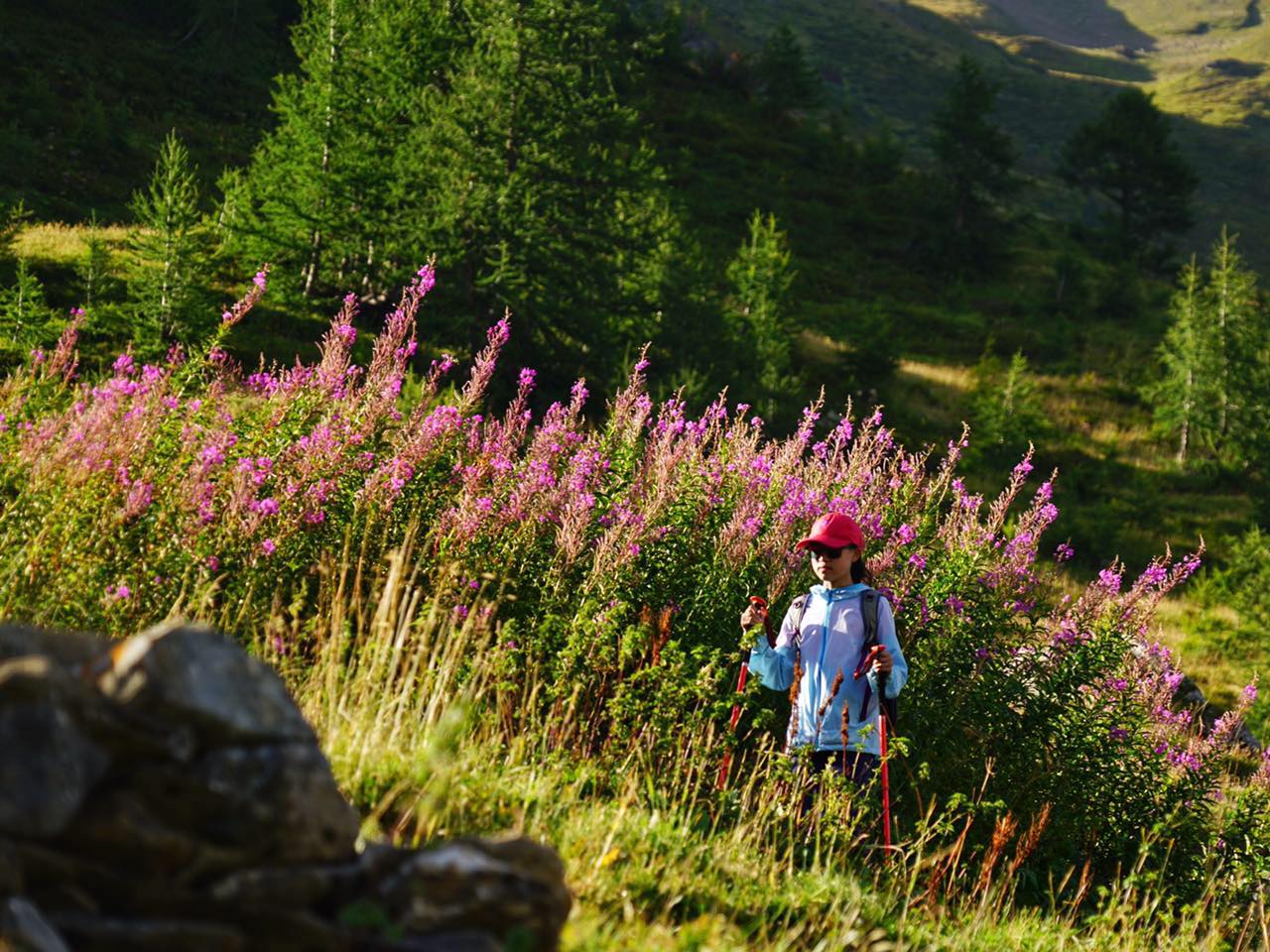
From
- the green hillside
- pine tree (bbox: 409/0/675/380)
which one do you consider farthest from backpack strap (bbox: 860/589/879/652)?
the green hillside

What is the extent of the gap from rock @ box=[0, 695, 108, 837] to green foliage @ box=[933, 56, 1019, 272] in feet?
144

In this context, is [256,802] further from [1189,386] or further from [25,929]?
[1189,386]

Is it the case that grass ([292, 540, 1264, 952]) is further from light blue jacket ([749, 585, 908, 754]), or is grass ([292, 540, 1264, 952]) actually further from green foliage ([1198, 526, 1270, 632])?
green foliage ([1198, 526, 1270, 632])

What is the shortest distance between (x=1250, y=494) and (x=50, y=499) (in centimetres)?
3136

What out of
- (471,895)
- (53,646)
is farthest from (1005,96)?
(53,646)

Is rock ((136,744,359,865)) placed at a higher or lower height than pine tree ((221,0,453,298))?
lower

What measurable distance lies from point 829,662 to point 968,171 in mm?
41905

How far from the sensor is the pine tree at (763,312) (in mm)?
22266

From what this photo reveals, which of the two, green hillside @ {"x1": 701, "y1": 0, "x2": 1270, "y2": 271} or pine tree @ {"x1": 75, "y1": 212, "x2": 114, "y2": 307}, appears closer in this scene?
pine tree @ {"x1": 75, "y1": 212, "x2": 114, "y2": 307}

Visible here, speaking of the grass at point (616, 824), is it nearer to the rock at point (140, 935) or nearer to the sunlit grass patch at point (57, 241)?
the rock at point (140, 935)

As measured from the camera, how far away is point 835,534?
15.8ft

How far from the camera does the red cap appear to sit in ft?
15.8

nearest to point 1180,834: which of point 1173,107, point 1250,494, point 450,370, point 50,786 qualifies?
point 50,786

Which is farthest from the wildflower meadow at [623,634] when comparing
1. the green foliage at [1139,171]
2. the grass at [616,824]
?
the green foliage at [1139,171]
